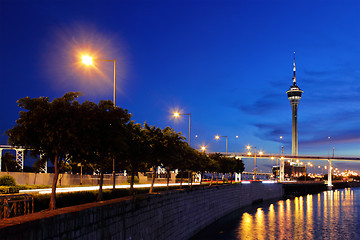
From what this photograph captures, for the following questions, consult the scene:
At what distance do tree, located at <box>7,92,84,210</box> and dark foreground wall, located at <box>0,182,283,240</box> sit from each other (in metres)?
3.34

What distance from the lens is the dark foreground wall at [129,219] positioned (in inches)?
463

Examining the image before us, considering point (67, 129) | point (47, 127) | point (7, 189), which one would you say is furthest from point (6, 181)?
point (67, 129)

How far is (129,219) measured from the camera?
1973 centimetres

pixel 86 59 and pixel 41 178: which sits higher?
pixel 86 59

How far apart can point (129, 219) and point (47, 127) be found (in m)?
6.19

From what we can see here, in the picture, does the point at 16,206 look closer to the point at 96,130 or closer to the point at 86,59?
the point at 96,130

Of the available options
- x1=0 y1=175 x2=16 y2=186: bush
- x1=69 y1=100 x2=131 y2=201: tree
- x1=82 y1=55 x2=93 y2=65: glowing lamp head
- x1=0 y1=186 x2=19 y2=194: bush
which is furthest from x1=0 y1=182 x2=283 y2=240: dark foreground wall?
x1=0 y1=175 x2=16 y2=186: bush

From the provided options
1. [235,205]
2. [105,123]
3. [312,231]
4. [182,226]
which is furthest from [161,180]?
[105,123]

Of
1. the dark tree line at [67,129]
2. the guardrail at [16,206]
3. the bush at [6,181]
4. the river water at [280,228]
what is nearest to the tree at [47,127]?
the dark tree line at [67,129]

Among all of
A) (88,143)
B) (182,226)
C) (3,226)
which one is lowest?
(182,226)

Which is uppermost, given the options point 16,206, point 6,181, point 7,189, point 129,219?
point 16,206

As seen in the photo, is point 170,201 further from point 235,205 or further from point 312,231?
point 235,205

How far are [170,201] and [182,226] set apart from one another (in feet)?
15.9

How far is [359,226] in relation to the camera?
196ft
